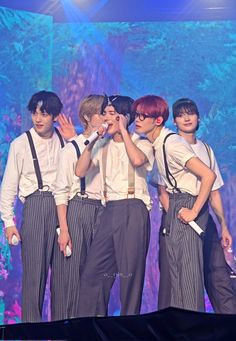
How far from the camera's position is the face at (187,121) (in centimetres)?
457

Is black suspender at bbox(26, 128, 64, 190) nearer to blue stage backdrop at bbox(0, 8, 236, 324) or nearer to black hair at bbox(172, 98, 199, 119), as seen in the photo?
blue stage backdrop at bbox(0, 8, 236, 324)

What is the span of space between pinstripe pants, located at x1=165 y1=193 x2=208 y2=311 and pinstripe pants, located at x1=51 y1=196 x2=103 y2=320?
14.3 inches

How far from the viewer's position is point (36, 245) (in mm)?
4566

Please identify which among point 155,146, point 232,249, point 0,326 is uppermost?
point 155,146

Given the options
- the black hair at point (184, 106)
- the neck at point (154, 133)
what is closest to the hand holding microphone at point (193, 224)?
the neck at point (154, 133)

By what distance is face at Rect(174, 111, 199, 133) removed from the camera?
180 inches

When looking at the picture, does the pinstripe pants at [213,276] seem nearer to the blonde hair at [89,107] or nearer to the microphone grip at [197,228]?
the microphone grip at [197,228]

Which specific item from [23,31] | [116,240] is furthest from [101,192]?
Result: [23,31]

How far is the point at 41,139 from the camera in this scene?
464 cm

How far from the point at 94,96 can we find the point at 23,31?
19.3 inches

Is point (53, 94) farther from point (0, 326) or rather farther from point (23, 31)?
point (0, 326)

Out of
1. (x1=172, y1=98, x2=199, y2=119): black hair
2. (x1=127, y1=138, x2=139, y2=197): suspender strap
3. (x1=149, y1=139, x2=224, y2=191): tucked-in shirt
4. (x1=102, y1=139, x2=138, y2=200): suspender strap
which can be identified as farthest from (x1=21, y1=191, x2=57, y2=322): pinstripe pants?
(x1=172, y1=98, x2=199, y2=119): black hair

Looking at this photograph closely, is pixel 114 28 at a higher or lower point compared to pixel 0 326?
higher

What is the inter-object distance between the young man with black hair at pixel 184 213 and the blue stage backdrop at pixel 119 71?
4.1 inches
